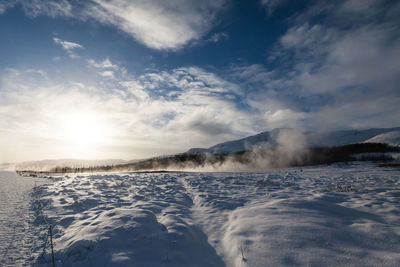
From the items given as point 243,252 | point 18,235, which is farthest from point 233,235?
point 18,235

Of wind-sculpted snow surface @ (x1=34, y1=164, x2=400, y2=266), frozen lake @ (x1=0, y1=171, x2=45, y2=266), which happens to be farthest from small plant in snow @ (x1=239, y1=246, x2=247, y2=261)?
frozen lake @ (x1=0, y1=171, x2=45, y2=266)

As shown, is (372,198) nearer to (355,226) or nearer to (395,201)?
(395,201)

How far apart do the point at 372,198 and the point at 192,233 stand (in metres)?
7.74

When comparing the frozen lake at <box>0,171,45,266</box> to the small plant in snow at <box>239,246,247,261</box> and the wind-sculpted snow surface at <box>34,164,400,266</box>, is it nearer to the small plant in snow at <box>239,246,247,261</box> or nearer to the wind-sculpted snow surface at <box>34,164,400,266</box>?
the wind-sculpted snow surface at <box>34,164,400,266</box>

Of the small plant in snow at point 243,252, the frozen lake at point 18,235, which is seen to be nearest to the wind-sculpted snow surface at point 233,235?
the small plant in snow at point 243,252

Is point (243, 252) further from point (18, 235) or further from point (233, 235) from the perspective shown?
point (18, 235)

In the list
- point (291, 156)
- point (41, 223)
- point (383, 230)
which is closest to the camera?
point (383, 230)

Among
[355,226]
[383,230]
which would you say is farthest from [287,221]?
[383,230]

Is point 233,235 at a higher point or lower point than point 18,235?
lower

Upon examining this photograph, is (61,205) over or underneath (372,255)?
over

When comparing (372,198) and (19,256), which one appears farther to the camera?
(372,198)

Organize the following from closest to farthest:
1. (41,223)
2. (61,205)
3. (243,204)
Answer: (41,223)
(61,205)
(243,204)

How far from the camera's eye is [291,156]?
41.1 metres

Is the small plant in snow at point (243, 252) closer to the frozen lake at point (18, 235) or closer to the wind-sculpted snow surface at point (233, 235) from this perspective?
the wind-sculpted snow surface at point (233, 235)
